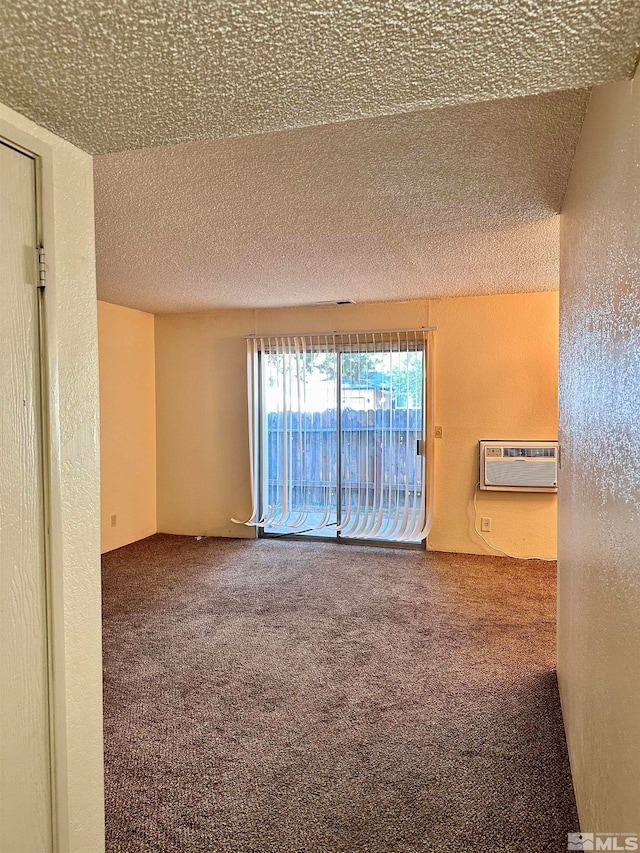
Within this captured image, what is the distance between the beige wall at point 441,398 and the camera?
15.5 feet

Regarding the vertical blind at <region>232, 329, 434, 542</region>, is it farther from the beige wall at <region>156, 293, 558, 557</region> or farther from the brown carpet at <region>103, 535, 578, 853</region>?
the brown carpet at <region>103, 535, 578, 853</region>

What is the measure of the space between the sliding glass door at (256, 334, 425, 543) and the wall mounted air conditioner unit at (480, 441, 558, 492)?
588 millimetres

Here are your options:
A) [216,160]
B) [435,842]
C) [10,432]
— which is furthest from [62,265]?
[435,842]

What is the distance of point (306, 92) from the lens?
99cm

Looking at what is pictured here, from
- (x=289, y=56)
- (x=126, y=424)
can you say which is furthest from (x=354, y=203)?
(x=126, y=424)

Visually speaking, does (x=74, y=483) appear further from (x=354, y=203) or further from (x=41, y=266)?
(x=354, y=203)

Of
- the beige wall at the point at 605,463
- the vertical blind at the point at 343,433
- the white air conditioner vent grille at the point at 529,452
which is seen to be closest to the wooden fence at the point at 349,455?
the vertical blind at the point at 343,433

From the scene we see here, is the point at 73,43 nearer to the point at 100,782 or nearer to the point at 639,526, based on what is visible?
the point at 639,526

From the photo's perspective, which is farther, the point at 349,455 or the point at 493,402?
the point at 349,455

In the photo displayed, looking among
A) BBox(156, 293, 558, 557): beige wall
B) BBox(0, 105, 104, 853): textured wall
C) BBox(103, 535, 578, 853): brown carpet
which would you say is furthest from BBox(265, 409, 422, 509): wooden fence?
BBox(0, 105, 104, 853): textured wall

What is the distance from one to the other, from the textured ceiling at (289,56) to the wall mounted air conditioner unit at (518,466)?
4034 mm

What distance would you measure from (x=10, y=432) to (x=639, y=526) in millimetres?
1216

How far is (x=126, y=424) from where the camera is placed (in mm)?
5246
